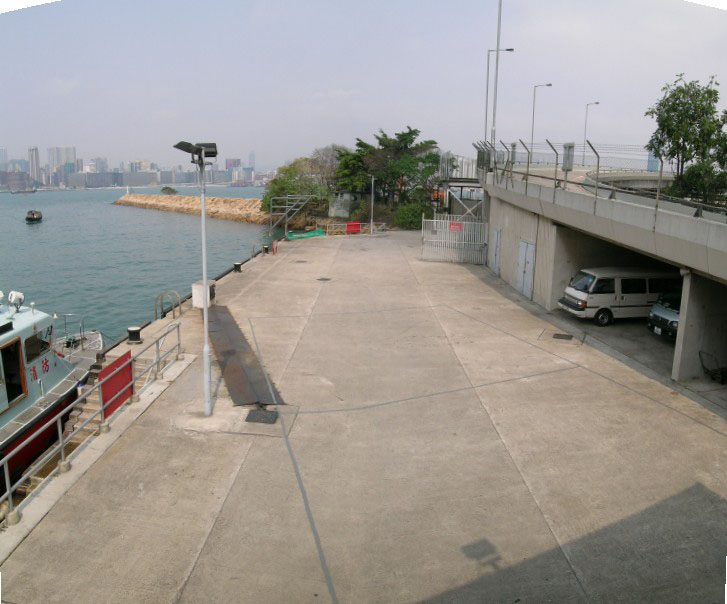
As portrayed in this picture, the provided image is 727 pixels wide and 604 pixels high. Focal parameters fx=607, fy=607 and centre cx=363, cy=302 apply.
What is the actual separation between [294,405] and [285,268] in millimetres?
18733

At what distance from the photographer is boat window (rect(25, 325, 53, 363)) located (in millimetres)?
12297

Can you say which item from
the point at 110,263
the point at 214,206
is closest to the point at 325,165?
the point at 110,263

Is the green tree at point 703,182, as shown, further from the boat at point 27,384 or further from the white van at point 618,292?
the boat at point 27,384

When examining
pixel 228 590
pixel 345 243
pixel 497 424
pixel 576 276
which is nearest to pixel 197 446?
pixel 228 590

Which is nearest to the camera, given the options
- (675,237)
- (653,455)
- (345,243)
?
(653,455)

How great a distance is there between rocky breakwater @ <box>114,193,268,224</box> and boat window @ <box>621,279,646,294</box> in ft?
255

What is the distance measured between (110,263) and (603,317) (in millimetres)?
43925

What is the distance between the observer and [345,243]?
137ft

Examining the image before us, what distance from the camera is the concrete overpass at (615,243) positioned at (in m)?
13.5

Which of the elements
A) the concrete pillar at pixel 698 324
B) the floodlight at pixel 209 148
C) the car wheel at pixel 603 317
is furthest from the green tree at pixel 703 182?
the floodlight at pixel 209 148

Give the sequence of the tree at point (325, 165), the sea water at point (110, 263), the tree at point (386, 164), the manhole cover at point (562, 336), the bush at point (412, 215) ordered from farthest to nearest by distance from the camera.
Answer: the tree at point (325, 165) → the tree at point (386, 164) → the bush at point (412, 215) → the sea water at point (110, 263) → the manhole cover at point (562, 336)

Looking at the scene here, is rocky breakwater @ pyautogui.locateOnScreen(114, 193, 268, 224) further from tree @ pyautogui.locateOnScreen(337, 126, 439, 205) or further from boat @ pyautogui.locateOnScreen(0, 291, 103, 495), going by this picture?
boat @ pyautogui.locateOnScreen(0, 291, 103, 495)

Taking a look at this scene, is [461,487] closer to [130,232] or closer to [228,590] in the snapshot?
[228,590]

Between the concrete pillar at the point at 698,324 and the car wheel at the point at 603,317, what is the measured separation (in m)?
4.93
